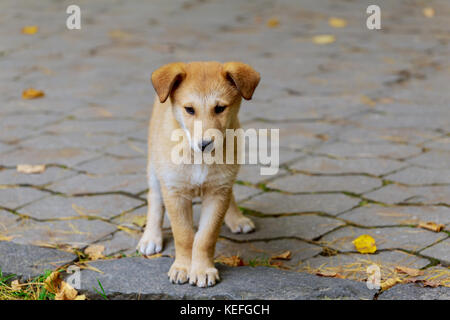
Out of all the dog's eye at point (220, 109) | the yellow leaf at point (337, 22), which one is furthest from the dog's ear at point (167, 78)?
the yellow leaf at point (337, 22)

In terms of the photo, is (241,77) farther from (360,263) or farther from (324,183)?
(324,183)

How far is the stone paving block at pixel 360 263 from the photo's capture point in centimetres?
315

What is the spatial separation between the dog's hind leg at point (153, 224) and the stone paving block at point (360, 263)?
737 millimetres

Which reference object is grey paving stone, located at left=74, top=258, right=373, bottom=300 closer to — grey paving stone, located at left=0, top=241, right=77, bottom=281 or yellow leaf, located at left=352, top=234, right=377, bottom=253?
grey paving stone, located at left=0, top=241, right=77, bottom=281

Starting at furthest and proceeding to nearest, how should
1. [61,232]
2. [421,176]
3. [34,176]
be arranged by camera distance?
[34,176] → [421,176] → [61,232]

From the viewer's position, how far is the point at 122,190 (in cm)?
422

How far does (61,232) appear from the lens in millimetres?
3672

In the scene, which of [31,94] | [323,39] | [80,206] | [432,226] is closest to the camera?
[432,226]

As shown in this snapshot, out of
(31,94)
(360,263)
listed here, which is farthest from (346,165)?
(31,94)

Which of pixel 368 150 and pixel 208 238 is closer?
pixel 208 238

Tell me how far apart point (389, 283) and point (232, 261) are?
783 millimetres

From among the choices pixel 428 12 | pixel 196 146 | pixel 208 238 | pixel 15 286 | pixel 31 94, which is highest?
pixel 428 12

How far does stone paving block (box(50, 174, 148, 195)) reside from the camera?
421 cm
